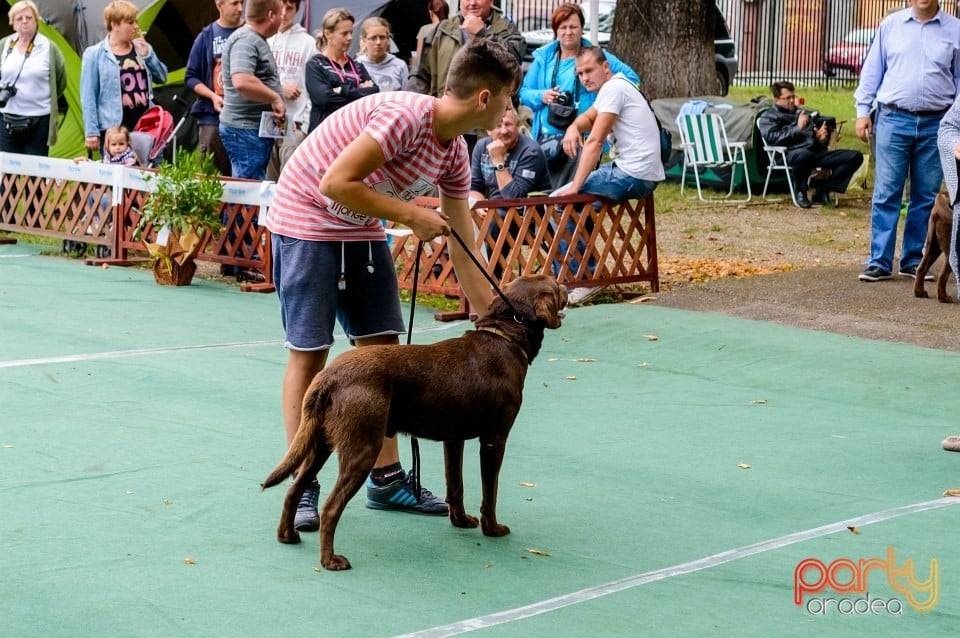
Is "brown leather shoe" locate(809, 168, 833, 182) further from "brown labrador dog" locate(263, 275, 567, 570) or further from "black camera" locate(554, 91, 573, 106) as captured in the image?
"brown labrador dog" locate(263, 275, 567, 570)

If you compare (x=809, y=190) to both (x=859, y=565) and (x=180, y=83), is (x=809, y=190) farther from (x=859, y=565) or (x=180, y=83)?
(x=859, y=565)

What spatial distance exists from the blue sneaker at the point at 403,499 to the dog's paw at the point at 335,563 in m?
0.64

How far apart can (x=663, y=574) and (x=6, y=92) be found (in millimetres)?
9869

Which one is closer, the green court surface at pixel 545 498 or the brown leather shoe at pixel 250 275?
the green court surface at pixel 545 498

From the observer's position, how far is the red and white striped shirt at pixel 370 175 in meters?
4.33

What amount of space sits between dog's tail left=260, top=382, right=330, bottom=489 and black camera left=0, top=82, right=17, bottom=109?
29.9ft

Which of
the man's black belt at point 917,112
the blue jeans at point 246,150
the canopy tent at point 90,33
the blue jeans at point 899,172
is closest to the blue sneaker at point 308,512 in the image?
the blue jeans at point 246,150

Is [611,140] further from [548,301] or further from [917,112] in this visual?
[548,301]

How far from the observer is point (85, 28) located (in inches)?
623

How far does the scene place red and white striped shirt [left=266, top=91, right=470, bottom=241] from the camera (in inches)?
170

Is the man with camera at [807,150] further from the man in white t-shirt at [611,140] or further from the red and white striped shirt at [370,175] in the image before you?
the red and white striped shirt at [370,175]

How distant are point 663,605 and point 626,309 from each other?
5.45 meters

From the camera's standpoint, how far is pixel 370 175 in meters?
4.36
